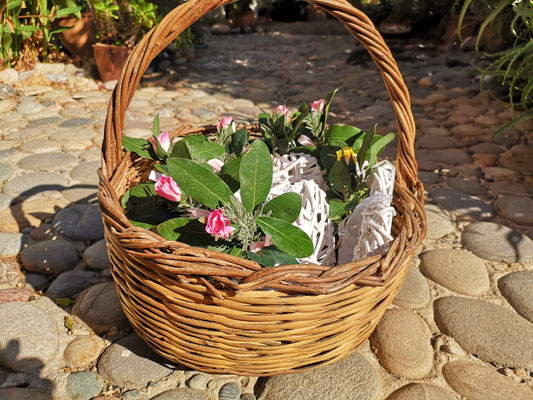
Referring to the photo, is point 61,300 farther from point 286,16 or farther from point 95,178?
point 286,16

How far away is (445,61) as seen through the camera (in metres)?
4.62

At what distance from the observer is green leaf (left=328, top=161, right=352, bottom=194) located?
1167mm

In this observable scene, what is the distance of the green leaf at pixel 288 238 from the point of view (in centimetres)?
94

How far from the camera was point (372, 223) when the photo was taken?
980 millimetres

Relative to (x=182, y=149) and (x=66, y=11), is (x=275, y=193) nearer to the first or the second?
(x=182, y=149)

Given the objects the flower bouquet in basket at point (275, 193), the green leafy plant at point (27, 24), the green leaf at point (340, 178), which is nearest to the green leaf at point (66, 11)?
the green leafy plant at point (27, 24)

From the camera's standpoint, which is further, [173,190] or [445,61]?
[445,61]

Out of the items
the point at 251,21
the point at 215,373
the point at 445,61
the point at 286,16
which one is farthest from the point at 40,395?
the point at 286,16

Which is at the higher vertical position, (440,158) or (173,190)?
(173,190)

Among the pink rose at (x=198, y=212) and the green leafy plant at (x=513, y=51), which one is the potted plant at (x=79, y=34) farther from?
the pink rose at (x=198, y=212)

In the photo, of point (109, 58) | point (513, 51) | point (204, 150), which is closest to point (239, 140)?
point (204, 150)

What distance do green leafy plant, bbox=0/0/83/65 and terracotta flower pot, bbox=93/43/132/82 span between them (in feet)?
1.05

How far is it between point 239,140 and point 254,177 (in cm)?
33

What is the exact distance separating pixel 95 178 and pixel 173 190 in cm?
132
